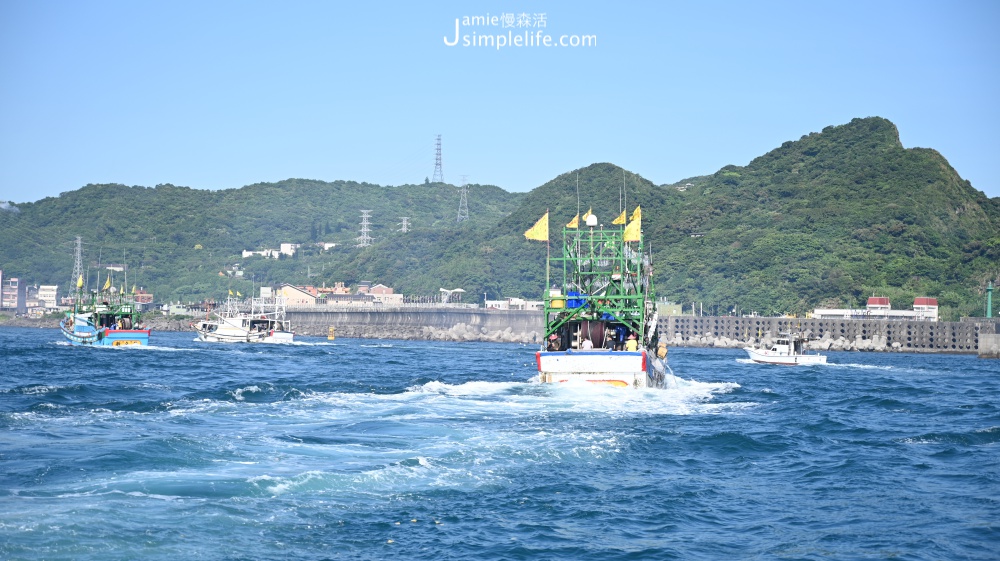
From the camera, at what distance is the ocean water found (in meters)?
16.1

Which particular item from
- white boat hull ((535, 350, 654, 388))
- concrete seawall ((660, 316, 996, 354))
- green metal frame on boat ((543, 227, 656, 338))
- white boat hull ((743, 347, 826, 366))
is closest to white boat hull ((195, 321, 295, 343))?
concrete seawall ((660, 316, 996, 354))

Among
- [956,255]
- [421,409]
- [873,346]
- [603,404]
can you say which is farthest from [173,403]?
[956,255]

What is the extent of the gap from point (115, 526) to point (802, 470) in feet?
48.7

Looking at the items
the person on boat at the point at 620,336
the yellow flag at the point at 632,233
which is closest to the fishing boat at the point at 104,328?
the yellow flag at the point at 632,233

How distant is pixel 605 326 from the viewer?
43156mm

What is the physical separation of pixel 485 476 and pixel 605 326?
878 inches

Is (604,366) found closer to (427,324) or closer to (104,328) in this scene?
(104,328)

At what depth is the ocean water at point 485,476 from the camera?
16.1 metres

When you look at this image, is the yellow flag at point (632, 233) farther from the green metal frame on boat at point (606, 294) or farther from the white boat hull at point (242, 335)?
the white boat hull at point (242, 335)

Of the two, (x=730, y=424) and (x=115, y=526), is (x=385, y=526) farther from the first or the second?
(x=730, y=424)

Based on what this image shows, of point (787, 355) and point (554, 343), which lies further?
point (787, 355)

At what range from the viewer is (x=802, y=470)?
23.5 meters

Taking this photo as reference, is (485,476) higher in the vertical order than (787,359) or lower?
lower

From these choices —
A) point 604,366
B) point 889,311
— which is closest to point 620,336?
point 604,366
